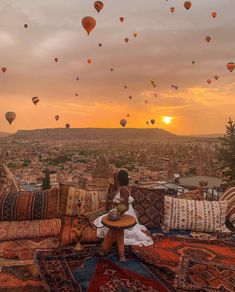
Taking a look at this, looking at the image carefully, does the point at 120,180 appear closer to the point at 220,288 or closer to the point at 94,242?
the point at 94,242

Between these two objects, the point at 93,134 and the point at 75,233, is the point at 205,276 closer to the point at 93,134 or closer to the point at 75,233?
the point at 75,233

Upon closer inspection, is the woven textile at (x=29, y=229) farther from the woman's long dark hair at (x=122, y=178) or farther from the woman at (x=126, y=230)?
the woman's long dark hair at (x=122, y=178)

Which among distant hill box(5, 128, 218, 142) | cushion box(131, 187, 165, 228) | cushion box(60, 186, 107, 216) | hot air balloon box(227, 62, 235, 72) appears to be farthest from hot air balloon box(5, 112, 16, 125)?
distant hill box(5, 128, 218, 142)

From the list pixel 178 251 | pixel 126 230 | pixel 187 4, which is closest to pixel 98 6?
pixel 187 4

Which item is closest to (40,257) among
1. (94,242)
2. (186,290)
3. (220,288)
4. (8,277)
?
(8,277)

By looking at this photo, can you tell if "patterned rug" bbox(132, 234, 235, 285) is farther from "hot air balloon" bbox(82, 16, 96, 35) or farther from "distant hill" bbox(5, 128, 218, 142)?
"distant hill" bbox(5, 128, 218, 142)

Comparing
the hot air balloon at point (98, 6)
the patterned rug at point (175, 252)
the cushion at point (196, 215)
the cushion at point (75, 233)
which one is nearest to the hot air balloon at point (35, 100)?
the hot air balloon at point (98, 6)
